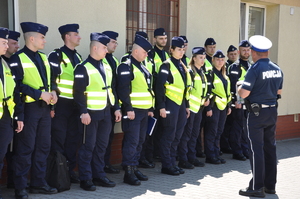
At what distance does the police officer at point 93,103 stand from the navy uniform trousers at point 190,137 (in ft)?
5.99

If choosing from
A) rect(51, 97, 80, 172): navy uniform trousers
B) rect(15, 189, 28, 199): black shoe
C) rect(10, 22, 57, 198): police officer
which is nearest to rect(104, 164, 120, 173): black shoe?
rect(51, 97, 80, 172): navy uniform trousers

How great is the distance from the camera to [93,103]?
611cm

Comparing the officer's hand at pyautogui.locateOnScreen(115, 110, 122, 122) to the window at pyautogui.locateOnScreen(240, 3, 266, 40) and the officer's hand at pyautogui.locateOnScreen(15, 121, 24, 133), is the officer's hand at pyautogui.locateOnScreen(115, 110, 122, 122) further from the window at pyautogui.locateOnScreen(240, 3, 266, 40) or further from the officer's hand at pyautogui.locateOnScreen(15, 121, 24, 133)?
the window at pyautogui.locateOnScreen(240, 3, 266, 40)

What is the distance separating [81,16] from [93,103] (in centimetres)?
190

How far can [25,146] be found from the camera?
5648mm

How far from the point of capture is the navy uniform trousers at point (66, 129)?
6.36 m

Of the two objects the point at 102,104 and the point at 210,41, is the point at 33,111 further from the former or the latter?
the point at 210,41

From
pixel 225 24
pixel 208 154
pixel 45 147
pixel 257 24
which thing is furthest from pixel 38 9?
pixel 257 24

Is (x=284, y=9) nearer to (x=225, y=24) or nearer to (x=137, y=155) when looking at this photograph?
(x=225, y=24)

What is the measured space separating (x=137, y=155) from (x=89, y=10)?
263 centimetres

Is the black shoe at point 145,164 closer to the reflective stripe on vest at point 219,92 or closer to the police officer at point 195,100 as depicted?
the police officer at point 195,100

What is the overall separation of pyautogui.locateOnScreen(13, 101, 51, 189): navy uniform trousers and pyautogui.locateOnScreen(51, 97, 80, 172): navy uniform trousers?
43cm

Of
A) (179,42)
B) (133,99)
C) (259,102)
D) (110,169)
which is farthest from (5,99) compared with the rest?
(259,102)

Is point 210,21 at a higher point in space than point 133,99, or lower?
higher
